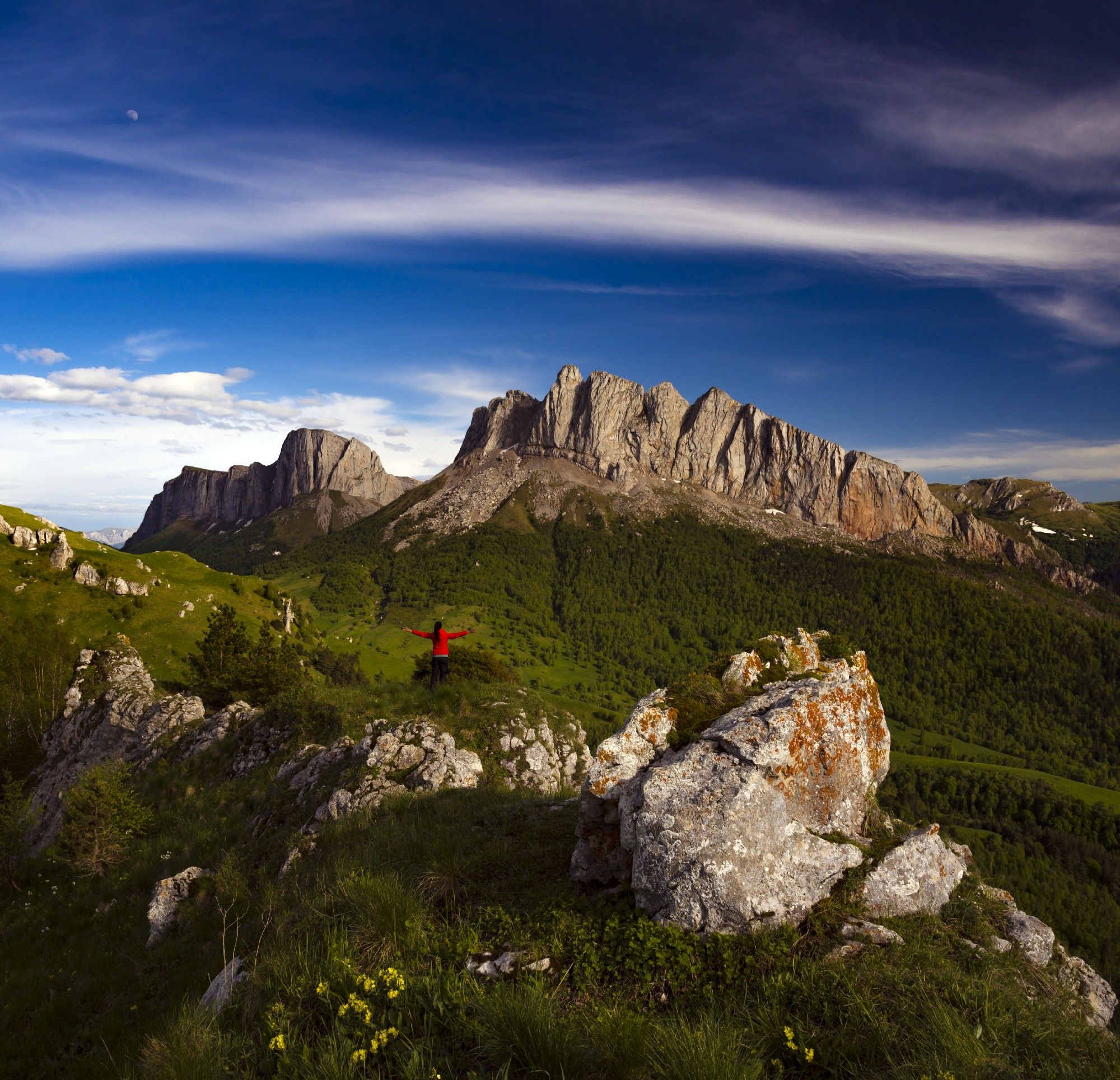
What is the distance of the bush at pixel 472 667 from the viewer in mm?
44250

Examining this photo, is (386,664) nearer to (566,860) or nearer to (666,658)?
(666,658)

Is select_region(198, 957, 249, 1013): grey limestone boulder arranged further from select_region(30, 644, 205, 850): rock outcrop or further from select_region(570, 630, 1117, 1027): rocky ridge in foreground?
select_region(30, 644, 205, 850): rock outcrop

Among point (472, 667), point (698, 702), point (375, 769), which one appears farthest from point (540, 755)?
point (472, 667)

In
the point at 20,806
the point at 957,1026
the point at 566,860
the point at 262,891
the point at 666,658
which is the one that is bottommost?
the point at 666,658

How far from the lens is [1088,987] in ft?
29.4

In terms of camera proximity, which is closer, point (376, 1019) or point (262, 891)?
point (376, 1019)

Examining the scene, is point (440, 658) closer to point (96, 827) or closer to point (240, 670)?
point (96, 827)

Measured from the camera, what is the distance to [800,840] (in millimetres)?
8398

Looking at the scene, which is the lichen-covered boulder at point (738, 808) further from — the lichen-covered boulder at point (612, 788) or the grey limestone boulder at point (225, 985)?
the grey limestone boulder at point (225, 985)

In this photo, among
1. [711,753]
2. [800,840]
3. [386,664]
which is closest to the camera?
[800,840]

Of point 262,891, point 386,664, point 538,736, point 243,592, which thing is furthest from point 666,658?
point 262,891

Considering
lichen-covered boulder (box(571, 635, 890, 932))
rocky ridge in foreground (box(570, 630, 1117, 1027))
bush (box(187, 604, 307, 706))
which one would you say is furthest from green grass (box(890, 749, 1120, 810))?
lichen-covered boulder (box(571, 635, 890, 932))

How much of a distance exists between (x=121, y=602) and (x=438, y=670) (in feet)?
236

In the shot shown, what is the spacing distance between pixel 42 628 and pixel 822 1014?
94643 millimetres
